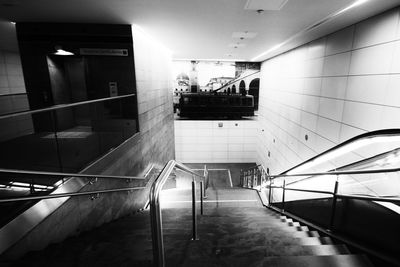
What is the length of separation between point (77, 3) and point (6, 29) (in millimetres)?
3231

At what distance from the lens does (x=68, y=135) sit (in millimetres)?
3932

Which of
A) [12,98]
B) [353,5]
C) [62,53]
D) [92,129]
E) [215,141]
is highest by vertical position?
[353,5]

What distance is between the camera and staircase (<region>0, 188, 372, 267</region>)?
5.86 feet

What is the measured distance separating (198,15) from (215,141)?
8372mm

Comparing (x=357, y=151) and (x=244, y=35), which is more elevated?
(x=244, y=35)

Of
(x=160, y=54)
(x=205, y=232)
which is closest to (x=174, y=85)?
(x=160, y=54)

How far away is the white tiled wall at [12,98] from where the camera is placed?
4.91 metres

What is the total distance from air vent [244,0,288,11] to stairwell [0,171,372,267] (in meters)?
3.18

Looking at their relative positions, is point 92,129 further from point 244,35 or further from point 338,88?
point 338,88

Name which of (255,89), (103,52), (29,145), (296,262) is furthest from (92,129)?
(255,89)

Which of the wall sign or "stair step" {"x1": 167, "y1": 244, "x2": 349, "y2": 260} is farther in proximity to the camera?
the wall sign

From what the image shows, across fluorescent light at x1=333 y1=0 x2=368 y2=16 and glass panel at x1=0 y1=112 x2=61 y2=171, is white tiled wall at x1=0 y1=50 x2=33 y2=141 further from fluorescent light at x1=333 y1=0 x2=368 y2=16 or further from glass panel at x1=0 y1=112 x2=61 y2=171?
fluorescent light at x1=333 y1=0 x2=368 y2=16

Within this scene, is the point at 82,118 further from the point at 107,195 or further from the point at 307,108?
the point at 307,108

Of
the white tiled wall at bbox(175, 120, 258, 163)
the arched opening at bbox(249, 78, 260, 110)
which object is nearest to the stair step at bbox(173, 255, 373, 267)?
the white tiled wall at bbox(175, 120, 258, 163)
